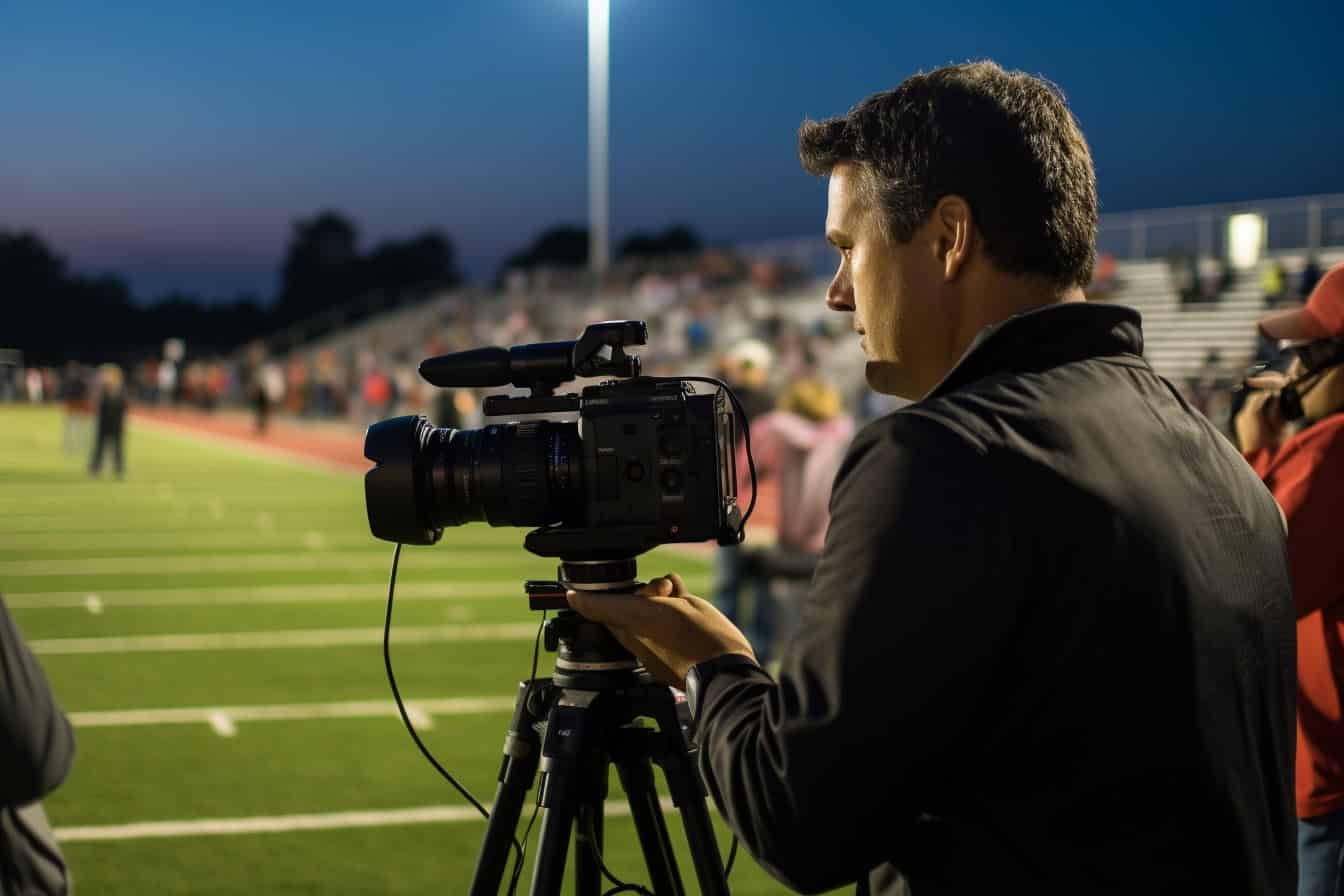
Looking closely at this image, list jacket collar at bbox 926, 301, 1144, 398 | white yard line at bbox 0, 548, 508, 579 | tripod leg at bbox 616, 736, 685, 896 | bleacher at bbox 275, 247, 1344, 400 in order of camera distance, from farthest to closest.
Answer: bleacher at bbox 275, 247, 1344, 400
white yard line at bbox 0, 548, 508, 579
tripod leg at bbox 616, 736, 685, 896
jacket collar at bbox 926, 301, 1144, 398

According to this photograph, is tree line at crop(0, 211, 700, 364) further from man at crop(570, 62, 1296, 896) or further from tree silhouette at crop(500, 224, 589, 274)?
man at crop(570, 62, 1296, 896)

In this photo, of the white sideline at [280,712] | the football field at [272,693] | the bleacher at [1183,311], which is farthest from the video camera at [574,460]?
the bleacher at [1183,311]

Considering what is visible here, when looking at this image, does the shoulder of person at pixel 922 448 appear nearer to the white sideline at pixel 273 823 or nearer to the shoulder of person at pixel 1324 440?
the shoulder of person at pixel 1324 440

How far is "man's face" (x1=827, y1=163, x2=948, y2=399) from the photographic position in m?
1.90

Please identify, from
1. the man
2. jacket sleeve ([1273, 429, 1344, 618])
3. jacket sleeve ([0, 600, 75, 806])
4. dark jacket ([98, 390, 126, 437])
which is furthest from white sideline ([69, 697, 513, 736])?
dark jacket ([98, 390, 126, 437])

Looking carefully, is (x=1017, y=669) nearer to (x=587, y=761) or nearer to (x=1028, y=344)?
(x=1028, y=344)

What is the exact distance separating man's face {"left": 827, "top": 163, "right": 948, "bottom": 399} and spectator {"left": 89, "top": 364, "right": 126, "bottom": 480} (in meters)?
23.5

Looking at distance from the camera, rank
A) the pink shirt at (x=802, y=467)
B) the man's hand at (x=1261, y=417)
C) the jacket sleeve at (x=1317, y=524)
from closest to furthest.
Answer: the jacket sleeve at (x=1317, y=524)
the man's hand at (x=1261, y=417)
the pink shirt at (x=802, y=467)

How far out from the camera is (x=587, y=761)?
8.40 ft

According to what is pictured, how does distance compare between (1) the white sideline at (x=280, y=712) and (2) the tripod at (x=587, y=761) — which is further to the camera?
(1) the white sideline at (x=280, y=712)

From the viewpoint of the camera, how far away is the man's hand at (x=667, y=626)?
6.58 ft

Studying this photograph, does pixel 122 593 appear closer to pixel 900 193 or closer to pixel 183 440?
pixel 900 193

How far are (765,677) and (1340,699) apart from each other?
1593mm

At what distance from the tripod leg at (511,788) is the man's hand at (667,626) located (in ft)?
1.76
